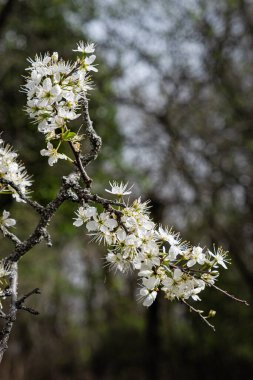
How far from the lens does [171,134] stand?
688cm

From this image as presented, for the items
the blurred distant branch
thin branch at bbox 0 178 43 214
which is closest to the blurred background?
the blurred distant branch

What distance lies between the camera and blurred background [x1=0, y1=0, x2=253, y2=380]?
17.8 feet

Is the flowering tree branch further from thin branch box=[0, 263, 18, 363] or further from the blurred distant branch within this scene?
the blurred distant branch

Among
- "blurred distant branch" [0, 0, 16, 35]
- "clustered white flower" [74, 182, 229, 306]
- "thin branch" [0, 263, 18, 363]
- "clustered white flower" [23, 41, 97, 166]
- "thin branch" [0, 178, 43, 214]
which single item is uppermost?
"blurred distant branch" [0, 0, 16, 35]

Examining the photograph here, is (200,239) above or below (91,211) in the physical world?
above

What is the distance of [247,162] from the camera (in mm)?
7301

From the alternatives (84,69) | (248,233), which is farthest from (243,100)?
(84,69)

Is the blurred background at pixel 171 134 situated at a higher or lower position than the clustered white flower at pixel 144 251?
higher

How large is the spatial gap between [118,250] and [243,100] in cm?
629

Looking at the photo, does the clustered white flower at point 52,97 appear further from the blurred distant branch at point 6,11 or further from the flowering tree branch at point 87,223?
the blurred distant branch at point 6,11

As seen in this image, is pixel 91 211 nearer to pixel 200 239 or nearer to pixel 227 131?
pixel 227 131

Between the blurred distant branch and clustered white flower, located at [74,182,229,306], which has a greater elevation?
the blurred distant branch

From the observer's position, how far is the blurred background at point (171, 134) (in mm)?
5414

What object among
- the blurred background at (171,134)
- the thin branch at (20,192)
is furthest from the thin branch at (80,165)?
the blurred background at (171,134)
